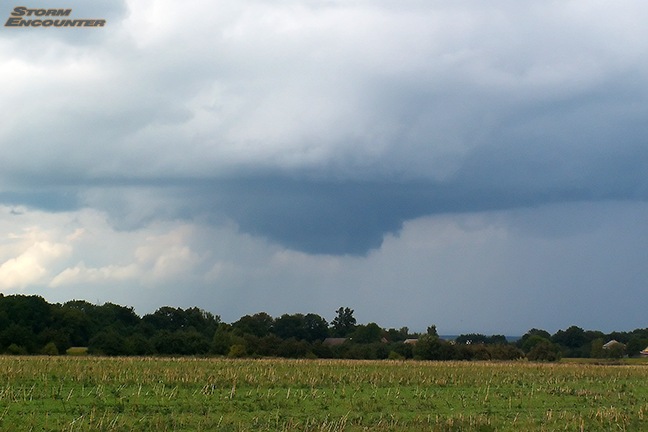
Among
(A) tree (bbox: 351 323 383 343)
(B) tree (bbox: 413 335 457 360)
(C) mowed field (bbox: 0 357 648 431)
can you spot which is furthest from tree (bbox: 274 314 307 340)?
(C) mowed field (bbox: 0 357 648 431)

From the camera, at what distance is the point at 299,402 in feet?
148

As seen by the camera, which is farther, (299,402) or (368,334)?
(368,334)

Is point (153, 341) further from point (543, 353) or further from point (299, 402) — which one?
point (299, 402)

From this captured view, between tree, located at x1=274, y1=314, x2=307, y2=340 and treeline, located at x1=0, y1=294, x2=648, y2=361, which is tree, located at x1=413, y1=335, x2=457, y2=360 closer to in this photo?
treeline, located at x1=0, y1=294, x2=648, y2=361

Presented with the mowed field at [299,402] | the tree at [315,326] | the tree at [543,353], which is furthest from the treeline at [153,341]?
the mowed field at [299,402]

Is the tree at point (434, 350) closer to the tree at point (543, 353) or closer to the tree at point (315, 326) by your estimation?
the tree at point (543, 353)

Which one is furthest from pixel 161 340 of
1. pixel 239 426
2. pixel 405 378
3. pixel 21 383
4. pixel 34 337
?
pixel 239 426

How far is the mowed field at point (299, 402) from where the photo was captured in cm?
3656

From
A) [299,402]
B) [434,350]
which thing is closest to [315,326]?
[434,350]

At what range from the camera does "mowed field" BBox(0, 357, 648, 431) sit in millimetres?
36562

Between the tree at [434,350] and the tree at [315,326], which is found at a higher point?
the tree at [315,326]

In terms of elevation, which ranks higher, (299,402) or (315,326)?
(315,326)

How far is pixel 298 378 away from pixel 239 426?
23385 mm

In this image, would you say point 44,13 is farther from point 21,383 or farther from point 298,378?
point 298,378
